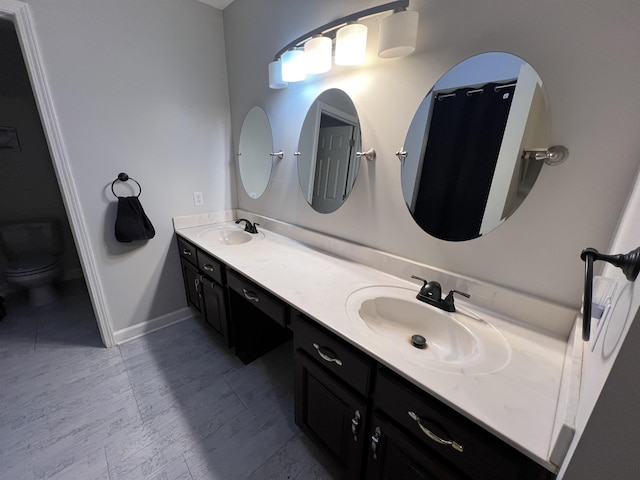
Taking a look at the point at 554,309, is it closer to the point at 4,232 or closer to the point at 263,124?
the point at 263,124

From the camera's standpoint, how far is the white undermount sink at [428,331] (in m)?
0.73

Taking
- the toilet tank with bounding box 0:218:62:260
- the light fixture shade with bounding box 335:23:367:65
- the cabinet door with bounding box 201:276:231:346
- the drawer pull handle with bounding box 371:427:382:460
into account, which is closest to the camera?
the drawer pull handle with bounding box 371:427:382:460

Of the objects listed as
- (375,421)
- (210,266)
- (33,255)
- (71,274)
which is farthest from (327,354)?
(71,274)

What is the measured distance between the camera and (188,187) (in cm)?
199

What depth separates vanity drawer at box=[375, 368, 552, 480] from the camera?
55cm

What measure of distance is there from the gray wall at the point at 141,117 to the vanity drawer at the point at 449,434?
6.28 feet

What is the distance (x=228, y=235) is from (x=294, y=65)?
1276 mm

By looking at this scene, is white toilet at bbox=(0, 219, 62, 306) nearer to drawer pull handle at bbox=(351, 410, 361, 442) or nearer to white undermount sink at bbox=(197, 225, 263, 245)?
white undermount sink at bbox=(197, 225, 263, 245)

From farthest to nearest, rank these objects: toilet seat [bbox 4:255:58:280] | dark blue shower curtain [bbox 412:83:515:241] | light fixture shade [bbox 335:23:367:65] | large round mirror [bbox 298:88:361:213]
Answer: toilet seat [bbox 4:255:58:280] → large round mirror [bbox 298:88:361:213] → light fixture shade [bbox 335:23:367:65] → dark blue shower curtain [bbox 412:83:515:241]

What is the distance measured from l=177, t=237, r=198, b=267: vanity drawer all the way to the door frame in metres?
0.52

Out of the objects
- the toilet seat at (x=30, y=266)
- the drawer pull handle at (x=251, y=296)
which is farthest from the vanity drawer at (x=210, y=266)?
the toilet seat at (x=30, y=266)

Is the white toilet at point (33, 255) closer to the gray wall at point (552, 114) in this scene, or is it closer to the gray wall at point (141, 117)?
the gray wall at point (141, 117)

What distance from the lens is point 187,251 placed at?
1.89 meters

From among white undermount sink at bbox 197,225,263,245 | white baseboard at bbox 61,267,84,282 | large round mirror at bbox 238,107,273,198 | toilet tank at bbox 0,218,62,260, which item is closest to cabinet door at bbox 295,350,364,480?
white undermount sink at bbox 197,225,263,245
